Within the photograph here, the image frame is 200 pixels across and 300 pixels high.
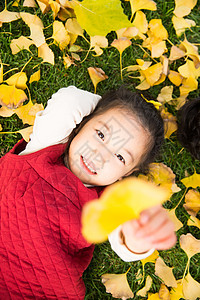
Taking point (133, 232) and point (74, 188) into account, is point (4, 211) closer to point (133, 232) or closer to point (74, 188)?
point (74, 188)

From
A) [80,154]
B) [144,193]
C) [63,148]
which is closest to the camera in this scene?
[144,193]

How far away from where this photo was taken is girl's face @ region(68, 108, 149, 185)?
0.90 m

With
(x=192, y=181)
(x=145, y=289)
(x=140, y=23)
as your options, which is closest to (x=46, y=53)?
(x=140, y=23)

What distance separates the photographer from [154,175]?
49.1 inches

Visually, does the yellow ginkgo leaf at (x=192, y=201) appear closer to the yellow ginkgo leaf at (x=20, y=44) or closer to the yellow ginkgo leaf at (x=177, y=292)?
the yellow ginkgo leaf at (x=177, y=292)

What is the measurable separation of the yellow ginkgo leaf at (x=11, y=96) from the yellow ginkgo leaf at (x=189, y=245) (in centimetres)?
87

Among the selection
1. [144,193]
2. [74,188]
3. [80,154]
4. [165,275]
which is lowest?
[165,275]

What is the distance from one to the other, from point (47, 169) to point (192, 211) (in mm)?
667

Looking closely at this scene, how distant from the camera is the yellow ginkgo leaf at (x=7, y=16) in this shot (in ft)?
3.74

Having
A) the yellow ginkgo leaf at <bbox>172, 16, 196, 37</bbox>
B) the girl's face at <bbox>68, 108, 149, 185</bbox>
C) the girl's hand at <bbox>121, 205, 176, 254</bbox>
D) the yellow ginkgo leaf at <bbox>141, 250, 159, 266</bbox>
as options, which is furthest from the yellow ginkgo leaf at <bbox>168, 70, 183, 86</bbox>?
the girl's hand at <bbox>121, 205, 176, 254</bbox>

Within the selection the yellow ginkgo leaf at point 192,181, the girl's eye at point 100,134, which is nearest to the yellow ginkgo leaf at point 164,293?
the yellow ginkgo leaf at point 192,181

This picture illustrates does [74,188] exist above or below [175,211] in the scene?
above

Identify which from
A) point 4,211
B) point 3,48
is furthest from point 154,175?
point 3,48

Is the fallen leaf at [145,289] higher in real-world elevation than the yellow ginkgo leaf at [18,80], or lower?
lower
